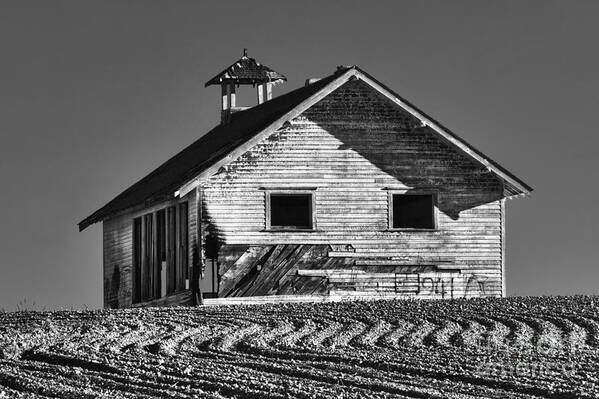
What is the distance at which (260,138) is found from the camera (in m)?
34.2

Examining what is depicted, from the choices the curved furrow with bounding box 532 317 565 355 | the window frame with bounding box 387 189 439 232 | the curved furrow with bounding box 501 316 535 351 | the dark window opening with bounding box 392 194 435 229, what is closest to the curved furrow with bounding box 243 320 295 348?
the curved furrow with bounding box 501 316 535 351

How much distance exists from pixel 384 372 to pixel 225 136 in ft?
66.4

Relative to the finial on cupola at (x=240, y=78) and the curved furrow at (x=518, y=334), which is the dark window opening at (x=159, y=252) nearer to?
the finial on cupola at (x=240, y=78)

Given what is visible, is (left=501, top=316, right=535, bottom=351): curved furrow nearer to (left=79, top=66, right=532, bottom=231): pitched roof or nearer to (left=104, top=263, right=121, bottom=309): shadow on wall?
(left=79, top=66, right=532, bottom=231): pitched roof

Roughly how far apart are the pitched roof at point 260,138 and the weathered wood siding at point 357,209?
1.08 feet

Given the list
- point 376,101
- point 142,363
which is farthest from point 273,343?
point 376,101

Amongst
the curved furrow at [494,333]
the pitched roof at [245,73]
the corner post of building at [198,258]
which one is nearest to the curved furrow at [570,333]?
the curved furrow at [494,333]

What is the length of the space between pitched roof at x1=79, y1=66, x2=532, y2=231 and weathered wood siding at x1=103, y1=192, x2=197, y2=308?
356 millimetres

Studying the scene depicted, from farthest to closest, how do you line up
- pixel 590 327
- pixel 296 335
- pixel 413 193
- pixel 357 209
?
pixel 413 193 → pixel 357 209 → pixel 590 327 → pixel 296 335

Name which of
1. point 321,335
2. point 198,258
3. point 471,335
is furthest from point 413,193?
point 321,335

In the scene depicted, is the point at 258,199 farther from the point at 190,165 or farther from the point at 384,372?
the point at 384,372

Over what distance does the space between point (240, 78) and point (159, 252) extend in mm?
7717

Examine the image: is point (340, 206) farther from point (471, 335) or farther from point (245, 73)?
point (471, 335)

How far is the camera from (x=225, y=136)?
128 ft
